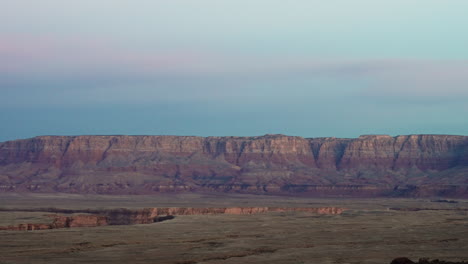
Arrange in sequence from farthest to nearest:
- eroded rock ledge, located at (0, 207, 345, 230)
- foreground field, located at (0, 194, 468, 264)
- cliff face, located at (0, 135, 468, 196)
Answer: cliff face, located at (0, 135, 468, 196) → eroded rock ledge, located at (0, 207, 345, 230) → foreground field, located at (0, 194, 468, 264)

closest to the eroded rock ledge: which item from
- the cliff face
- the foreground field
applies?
the foreground field

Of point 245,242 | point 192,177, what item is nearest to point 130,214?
point 245,242

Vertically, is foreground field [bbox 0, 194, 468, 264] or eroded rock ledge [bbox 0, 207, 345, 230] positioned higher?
eroded rock ledge [bbox 0, 207, 345, 230]

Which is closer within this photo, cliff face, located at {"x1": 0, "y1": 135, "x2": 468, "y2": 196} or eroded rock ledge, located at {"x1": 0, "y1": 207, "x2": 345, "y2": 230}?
eroded rock ledge, located at {"x1": 0, "y1": 207, "x2": 345, "y2": 230}

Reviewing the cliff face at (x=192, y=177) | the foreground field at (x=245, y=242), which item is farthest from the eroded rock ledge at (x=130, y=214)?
the cliff face at (x=192, y=177)

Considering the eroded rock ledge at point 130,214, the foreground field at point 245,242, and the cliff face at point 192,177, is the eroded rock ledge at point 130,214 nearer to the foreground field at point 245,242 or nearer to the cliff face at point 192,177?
the foreground field at point 245,242

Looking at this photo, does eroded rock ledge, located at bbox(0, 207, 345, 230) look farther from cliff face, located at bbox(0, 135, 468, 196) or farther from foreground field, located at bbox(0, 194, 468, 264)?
cliff face, located at bbox(0, 135, 468, 196)

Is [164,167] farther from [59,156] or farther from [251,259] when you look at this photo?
[251,259]

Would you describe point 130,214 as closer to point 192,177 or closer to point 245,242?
point 245,242

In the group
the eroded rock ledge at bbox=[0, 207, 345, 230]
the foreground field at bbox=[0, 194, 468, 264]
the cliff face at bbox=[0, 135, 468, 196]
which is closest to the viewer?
the foreground field at bbox=[0, 194, 468, 264]

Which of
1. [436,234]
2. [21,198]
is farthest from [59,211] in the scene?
[436,234]
